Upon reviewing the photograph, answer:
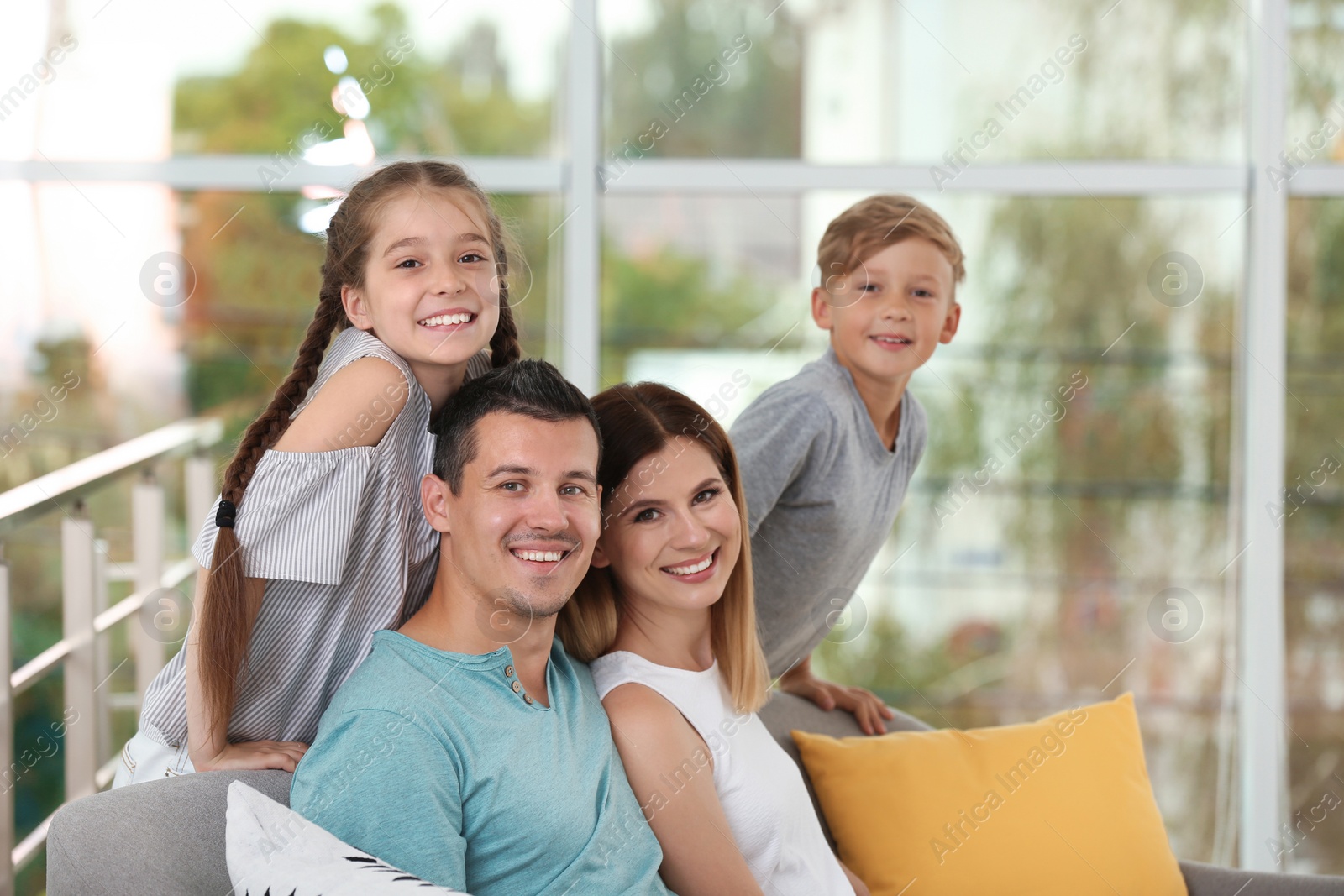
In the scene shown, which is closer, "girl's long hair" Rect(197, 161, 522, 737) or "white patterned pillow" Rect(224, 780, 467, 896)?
"white patterned pillow" Rect(224, 780, 467, 896)

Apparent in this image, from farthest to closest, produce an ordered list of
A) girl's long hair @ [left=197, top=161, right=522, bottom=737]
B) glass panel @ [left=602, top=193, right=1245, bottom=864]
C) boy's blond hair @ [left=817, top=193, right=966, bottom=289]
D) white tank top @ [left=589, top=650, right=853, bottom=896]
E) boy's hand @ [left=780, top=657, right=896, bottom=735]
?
glass panel @ [left=602, top=193, right=1245, bottom=864] → boy's hand @ [left=780, top=657, right=896, bottom=735] → boy's blond hair @ [left=817, top=193, right=966, bottom=289] → white tank top @ [left=589, top=650, right=853, bottom=896] → girl's long hair @ [left=197, top=161, right=522, bottom=737]

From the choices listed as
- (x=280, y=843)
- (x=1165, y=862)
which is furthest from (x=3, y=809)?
(x=1165, y=862)

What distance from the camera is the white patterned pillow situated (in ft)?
3.08

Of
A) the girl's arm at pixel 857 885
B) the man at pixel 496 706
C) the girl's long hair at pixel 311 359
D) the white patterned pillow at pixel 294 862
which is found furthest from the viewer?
the girl's arm at pixel 857 885

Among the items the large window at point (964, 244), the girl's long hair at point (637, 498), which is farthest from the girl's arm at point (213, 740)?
the large window at point (964, 244)

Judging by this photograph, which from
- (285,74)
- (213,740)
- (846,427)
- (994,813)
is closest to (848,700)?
(994,813)

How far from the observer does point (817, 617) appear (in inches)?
71.0

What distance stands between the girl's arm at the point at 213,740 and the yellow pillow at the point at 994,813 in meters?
0.73

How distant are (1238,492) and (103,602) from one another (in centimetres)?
259

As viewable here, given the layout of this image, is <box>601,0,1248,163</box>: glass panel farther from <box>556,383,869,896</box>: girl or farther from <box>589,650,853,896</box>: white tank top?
<box>589,650,853,896</box>: white tank top

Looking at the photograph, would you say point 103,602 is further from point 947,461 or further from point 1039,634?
point 1039,634

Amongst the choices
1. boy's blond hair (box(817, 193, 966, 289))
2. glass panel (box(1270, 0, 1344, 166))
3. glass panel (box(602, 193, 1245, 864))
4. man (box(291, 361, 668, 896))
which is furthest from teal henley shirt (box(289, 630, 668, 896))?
glass panel (box(1270, 0, 1344, 166))

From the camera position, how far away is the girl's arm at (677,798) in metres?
1.22

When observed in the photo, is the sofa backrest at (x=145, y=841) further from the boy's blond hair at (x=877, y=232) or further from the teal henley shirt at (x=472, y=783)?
the boy's blond hair at (x=877, y=232)
